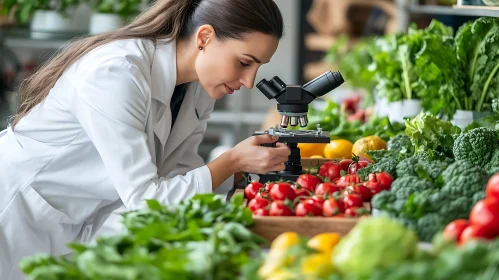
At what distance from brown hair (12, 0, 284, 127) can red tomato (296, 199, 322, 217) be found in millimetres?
746

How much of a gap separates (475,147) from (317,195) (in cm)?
67

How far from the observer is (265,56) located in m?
2.85

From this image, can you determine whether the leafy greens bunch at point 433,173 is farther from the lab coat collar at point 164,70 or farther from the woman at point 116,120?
the lab coat collar at point 164,70

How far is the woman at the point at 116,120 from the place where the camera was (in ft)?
8.79

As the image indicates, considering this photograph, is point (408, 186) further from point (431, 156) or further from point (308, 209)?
point (431, 156)

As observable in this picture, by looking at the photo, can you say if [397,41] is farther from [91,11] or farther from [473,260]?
[473,260]

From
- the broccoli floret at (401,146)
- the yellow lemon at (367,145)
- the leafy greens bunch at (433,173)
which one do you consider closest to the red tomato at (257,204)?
the leafy greens bunch at (433,173)

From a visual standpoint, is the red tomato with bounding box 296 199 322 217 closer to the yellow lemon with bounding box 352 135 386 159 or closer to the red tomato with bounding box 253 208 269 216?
the red tomato with bounding box 253 208 269 216

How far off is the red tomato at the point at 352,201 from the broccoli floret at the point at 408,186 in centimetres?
10

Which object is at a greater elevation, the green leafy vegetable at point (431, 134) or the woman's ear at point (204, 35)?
the woman's ear at point (204, 35)

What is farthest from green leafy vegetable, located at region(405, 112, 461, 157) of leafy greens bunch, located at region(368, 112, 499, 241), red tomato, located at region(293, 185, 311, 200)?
red tomato, located at region(293, 185, 311, 200)

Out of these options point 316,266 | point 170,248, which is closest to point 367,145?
point 170,248

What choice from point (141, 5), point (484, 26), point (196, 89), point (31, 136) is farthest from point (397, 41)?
point (141, 5)

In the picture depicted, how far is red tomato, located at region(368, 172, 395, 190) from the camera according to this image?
8.34ft
